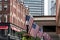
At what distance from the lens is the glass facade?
10984cm

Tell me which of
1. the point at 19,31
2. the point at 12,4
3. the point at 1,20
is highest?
the point at 12,4

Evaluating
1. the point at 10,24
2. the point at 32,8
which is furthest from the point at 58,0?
the point at 32,8

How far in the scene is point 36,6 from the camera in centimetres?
11725

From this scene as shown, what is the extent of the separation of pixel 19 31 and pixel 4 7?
11.5 m

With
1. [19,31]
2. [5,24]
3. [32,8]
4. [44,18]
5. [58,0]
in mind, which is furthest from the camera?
[32,8]

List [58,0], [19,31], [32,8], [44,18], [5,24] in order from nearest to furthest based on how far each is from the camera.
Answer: [58,0] < [5,24] < [44,18] < [19,31] < [32,8]

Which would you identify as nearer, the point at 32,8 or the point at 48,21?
the point at 48,21

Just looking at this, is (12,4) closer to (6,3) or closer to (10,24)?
(6,3)

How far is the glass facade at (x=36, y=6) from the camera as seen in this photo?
10984 centimetres

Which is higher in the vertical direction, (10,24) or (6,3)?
(6,3)

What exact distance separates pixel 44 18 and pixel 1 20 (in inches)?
403

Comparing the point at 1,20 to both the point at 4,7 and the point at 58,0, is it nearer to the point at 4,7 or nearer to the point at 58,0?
the point at 4,7

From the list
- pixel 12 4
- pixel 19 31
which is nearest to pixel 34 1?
pixel 19 31

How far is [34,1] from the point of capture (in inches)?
4528
